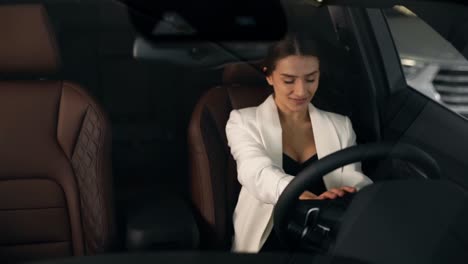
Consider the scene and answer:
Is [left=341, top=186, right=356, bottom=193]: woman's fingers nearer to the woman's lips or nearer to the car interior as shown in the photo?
the car interior

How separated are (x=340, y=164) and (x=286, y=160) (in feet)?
0.33

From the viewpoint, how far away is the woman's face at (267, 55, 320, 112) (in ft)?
4.28

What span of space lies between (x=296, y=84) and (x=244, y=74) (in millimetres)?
108

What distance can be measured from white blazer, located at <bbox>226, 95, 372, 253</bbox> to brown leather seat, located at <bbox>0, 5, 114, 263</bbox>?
9.5 inches

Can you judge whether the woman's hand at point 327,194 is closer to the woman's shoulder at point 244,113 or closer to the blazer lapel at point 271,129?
the blazer lapel at point 271,129

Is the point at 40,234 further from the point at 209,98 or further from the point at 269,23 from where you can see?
the point at 269,23

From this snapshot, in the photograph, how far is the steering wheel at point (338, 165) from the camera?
1.22 metres

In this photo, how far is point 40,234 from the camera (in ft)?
4.56

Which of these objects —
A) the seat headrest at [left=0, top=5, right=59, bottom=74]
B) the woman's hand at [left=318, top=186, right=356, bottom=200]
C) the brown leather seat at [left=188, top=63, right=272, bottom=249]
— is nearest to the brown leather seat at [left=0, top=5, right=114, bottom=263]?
the seat headrest at [left=0, top=5, right=59, bottom=74]

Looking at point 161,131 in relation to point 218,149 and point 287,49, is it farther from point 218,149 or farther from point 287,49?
point 287,49

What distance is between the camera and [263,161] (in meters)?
1.27

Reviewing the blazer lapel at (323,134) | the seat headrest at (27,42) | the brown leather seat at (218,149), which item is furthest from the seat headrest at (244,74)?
the seat headrest at (27,42)

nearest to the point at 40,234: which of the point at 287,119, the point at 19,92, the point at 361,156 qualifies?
the point at 19,92

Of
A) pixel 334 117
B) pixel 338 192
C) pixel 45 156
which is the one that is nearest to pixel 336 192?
pixel 338 192
